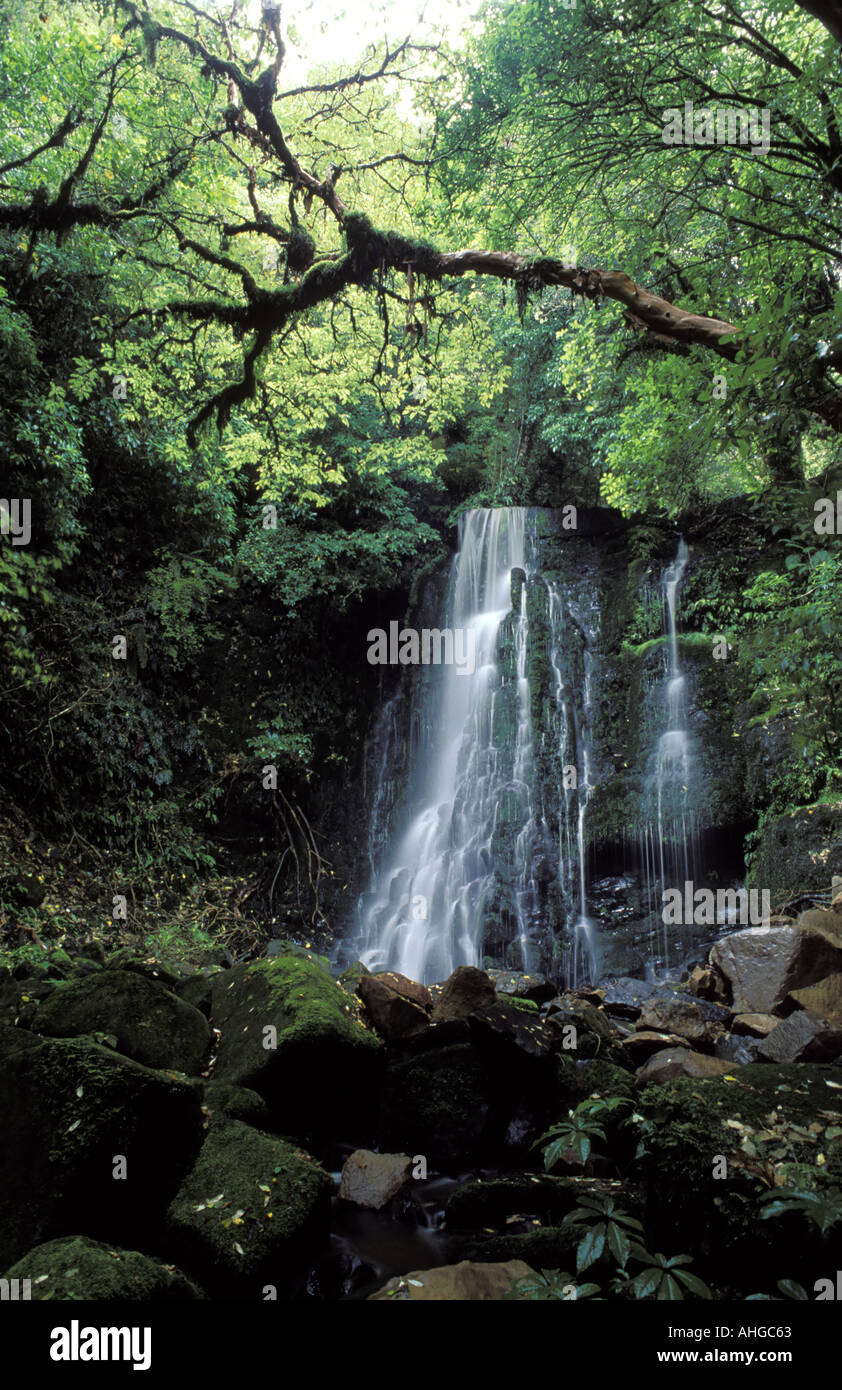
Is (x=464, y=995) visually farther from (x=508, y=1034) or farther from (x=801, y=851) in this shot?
(x=801, y=851)

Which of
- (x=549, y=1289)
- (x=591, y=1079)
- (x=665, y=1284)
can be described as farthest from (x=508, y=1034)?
(x=665, y=1284)

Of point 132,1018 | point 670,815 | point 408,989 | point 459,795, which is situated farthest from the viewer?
point 459,795

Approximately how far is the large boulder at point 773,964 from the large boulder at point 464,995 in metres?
2.48

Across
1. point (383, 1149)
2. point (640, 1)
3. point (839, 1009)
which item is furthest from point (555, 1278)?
point (640, 1)

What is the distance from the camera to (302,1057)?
448 cm

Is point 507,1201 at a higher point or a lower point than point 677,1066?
lower

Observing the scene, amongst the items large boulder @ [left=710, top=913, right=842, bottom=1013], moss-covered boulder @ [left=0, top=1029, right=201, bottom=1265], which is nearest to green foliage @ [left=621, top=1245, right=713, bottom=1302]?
moss-covered boulder @ [left=0, top=1029, right=201, bottom=1265]

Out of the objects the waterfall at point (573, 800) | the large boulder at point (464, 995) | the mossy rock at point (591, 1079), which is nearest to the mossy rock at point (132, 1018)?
the large boulder at point (464, 995)

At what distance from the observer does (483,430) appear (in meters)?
18.1

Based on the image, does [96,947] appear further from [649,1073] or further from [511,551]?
[511,551]

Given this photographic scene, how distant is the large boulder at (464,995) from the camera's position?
545cm

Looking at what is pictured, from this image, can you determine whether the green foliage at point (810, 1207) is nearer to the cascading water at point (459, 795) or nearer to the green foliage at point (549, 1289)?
the green foliage at point (549, 1289)

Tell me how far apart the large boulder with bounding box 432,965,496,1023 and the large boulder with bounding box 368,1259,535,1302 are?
248 centimetres

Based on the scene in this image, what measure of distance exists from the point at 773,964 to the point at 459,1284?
14.7ft
